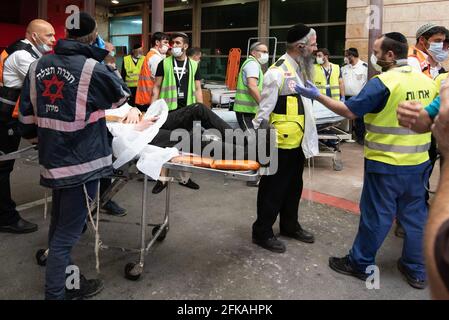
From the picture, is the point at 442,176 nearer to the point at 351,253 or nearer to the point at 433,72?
the point at 351,253

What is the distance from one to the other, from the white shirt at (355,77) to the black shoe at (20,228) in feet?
20.2

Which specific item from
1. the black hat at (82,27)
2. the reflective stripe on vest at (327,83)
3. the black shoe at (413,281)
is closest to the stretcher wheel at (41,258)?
the black hat at (82,27)

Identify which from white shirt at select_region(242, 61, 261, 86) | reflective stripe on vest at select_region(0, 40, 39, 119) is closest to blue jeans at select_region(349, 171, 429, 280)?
white shirt at select_region(242, 61, 261, 86)

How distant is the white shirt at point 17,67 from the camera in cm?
307

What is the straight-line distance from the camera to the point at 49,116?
2.16m

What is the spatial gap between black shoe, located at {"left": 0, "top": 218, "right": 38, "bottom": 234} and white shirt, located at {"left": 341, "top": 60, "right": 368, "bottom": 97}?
6171 millimetres

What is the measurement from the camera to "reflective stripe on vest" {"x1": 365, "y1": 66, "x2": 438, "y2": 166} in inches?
99.0

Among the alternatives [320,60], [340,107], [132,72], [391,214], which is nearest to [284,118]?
[340,107]

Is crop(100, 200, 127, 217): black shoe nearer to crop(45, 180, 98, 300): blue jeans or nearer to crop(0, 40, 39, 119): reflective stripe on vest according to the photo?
crop(0, 40, 39, 119): reflective stripe on vest

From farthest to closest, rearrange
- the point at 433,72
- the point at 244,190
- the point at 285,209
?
the point at 244,190
the point at 433,72
the point at 285,209
